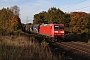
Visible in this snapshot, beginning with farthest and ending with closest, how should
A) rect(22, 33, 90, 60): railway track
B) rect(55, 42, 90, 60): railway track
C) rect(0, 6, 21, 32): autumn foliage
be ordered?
rect(0, 6, 21, 32): autumn foliage, rect(55, 42, 90, 60): railway track, rect(22, 33, 90, 60): railway track

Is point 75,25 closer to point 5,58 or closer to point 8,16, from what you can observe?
point 8,16

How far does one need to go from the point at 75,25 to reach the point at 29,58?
Answer: 44889 mm

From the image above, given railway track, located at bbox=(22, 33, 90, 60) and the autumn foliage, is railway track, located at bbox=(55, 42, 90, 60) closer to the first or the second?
railway track, located at bbox=(22, 33, 90, 60)

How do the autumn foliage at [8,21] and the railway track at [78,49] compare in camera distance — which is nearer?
the railway track at [78,49]

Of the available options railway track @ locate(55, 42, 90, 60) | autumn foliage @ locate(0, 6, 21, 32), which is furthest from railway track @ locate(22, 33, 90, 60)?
autumn foliage @ locate(0, 6, 21, 32)

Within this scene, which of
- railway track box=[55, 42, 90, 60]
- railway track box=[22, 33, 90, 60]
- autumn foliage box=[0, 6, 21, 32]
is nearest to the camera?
railway track box=[22, 33, 90, 60]

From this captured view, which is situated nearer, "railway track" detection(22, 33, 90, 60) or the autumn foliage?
"railway track" detection(22, 33, 90, 60)

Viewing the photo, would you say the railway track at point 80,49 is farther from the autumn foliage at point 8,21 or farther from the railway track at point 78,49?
the autumn foliage at point 8,21

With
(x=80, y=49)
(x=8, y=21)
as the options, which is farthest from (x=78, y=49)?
(x=8, y=21)

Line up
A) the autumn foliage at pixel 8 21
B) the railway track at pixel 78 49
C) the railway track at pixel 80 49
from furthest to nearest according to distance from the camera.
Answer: the autumn foliage at pixel 8 21
the railway track at pixel 80 49
the railway track at pixel 78 49

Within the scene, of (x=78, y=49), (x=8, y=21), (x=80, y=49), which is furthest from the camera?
(x=8, y=21)

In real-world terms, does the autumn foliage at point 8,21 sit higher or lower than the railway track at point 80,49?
higher

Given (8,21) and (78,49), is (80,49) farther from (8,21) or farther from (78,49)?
(8,21)

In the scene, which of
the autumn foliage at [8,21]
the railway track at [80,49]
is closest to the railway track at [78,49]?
the railway track at [80,49]
